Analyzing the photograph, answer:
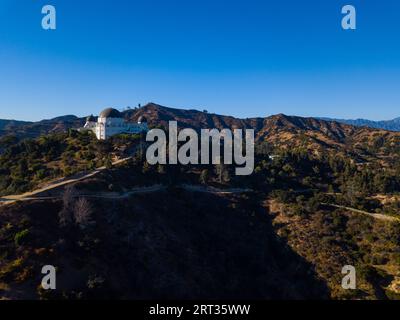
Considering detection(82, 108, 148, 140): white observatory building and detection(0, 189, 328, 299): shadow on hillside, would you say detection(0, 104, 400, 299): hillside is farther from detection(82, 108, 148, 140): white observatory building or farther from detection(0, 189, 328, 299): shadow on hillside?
detection(82, 108, 148, 140): white observatory building

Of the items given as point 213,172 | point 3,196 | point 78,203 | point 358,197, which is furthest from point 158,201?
point 358,197

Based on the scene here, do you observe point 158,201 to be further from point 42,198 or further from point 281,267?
point 281,267

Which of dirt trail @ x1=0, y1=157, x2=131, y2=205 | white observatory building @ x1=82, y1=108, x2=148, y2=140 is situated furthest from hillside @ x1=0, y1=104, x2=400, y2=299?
white observatory building @ x1=82, y1=108, x2=148, y2=140

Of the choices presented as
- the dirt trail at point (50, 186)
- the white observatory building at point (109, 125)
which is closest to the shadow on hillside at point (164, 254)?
the dirt trail at point (50, 186)

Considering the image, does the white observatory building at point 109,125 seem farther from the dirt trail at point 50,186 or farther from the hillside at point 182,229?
the dirt trail at point 50,186

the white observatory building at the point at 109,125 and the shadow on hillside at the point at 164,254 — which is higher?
the white observatory building at the point at 109,125

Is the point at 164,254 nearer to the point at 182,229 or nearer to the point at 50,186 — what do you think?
the point at 182,229

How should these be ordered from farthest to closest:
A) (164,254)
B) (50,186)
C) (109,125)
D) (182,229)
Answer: (109,125) → (182,229) → (50,186) → (164,254)

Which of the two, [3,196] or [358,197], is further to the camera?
[358,197]

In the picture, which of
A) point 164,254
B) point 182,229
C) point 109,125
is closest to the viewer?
point 164,254

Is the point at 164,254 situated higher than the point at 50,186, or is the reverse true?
the point at 50,186

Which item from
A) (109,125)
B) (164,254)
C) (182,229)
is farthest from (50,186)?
(109,125)
